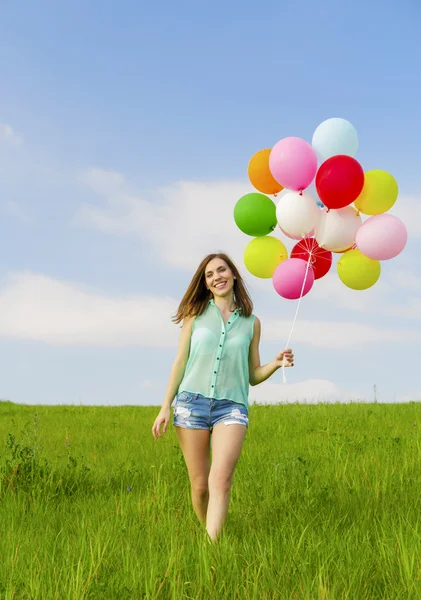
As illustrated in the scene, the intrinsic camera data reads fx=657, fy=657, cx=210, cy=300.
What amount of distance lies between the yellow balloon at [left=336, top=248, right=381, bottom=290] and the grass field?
1781 millimetres

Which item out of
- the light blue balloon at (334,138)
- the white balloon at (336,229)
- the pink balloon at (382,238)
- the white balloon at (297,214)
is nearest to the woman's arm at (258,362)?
the white balloon at (297,214)

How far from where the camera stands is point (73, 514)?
540 cm

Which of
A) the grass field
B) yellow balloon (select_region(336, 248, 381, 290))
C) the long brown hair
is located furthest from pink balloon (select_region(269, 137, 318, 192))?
the grass field

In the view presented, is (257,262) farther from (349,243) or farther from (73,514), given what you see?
(73,514)

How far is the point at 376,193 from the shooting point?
19.4 ft

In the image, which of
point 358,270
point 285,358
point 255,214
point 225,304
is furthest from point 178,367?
point 358,270

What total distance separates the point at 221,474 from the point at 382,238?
2.67 m

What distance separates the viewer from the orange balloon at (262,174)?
20.0 feet

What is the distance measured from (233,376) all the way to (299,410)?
7.92 m

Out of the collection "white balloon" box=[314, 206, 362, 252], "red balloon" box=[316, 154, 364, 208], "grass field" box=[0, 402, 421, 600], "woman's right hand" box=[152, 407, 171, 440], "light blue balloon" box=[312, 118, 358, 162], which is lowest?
"grass field" box=[0, 402, 421, 600]

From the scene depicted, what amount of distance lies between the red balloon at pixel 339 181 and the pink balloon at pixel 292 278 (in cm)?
59

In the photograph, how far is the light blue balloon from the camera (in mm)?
6062

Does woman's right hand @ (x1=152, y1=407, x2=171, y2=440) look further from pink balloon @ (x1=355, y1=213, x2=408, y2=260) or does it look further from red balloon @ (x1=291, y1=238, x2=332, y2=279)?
pink balloon @ (x1=355, y1=213, x2=408, y2=260)

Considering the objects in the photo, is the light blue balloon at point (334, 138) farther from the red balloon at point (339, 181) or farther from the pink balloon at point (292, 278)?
the pink balloon at point (292, 278)
